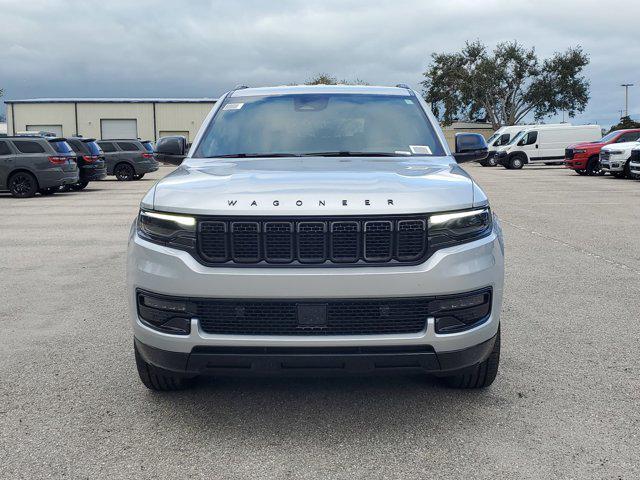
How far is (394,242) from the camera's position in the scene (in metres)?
3.53

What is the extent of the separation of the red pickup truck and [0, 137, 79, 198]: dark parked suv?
1977cm

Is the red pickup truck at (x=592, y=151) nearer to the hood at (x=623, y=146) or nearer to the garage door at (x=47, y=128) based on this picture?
the hood at (x=623, y=146)

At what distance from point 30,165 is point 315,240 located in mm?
19379

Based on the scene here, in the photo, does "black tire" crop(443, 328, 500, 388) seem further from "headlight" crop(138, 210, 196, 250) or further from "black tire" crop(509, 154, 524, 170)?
"black tire" crop(509, 154, 524, 170)

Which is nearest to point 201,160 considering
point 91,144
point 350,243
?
point 350,243

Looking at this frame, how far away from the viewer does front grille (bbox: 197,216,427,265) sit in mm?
3502

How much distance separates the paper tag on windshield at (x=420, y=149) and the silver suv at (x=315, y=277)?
1.12m

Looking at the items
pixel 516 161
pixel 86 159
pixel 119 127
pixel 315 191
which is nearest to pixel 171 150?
pixel 315 191

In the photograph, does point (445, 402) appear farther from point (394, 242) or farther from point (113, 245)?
point (113, 245)

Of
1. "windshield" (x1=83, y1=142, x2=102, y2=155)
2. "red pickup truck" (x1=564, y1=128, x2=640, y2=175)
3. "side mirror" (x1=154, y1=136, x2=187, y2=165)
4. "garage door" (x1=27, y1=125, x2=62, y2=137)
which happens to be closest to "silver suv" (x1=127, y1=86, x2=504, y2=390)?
"side mirror" (x1=154, y1=136, x2=187, y2=165)

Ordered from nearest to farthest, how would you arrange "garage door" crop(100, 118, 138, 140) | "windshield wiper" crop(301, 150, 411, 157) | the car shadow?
1. the car shadow
2. "windshield wiper" crop(301, 150, 411, 157)
3. "garage door" crop(100, 118, 138, 140)

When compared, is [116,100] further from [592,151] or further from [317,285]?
[317,285]

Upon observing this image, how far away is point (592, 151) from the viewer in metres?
30.1

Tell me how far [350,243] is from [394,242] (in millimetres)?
206
